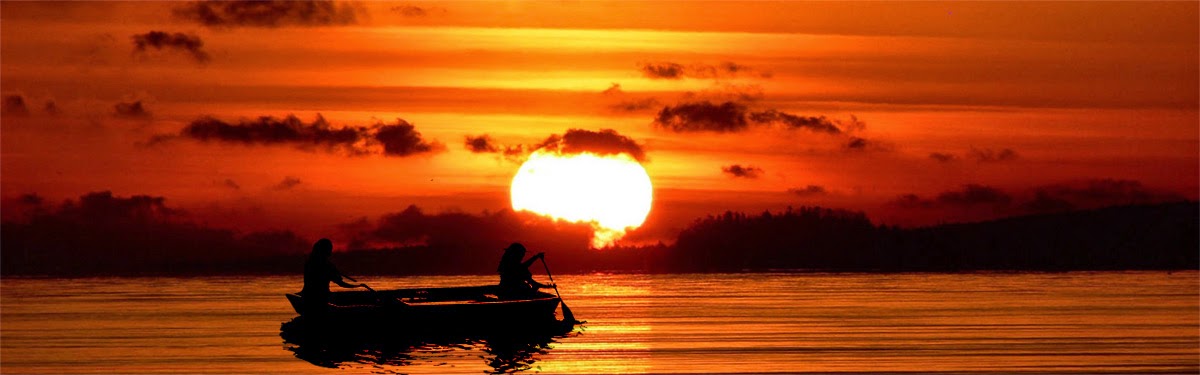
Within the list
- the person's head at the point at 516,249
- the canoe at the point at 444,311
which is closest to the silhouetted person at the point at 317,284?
the canoe at the point at 444,311

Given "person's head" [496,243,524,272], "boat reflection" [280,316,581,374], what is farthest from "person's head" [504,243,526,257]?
"boat reflection" [280,316,581,374]

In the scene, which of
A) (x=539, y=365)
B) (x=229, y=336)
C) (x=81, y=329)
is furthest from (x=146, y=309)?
(x=539, y=365)

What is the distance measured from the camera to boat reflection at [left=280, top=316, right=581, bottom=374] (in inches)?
1417

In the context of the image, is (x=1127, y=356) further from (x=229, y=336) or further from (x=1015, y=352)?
(x=229, y=336)

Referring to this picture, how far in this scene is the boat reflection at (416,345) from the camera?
36000mm

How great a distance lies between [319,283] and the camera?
125ft

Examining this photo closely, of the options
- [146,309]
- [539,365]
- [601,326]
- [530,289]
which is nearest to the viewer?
[539,365]

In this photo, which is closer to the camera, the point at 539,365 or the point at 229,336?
the point at 539,365

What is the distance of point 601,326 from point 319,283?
49.5 ft

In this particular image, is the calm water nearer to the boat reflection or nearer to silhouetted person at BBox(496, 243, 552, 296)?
the boat reflection

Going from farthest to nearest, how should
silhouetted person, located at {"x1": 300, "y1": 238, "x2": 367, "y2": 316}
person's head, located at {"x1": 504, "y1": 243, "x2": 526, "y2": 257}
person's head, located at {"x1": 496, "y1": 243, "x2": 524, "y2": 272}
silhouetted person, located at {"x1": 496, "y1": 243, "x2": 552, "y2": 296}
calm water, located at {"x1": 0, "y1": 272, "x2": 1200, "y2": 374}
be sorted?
silhouetted person, located at {"x1": 496, "y1": 243, "x2": 552, "y2": 296} → person's head, located at {"x1": 496, "y1": 243, "x2": 524, "y2": 272} → person's head, located at {"x1": 504, "y1": 243, "x2": 526, "y2": 257} → silhouetted person, located at {"x1": 300, "y1": 238, "x2": 367, "y2": 316} → calm water, located at {"x1": 0, "y1": 272, "x2": 1200, "y2": 374}

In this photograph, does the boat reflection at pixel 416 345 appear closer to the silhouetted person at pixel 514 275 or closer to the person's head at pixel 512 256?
the silhouetted person at pixel 514 275

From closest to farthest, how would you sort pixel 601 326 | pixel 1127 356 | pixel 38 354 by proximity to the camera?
pixel 1127 356 < pixel 38 354 < pixel 601 326

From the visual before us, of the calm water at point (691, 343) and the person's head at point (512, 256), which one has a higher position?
the person's head at point (512, 256)
